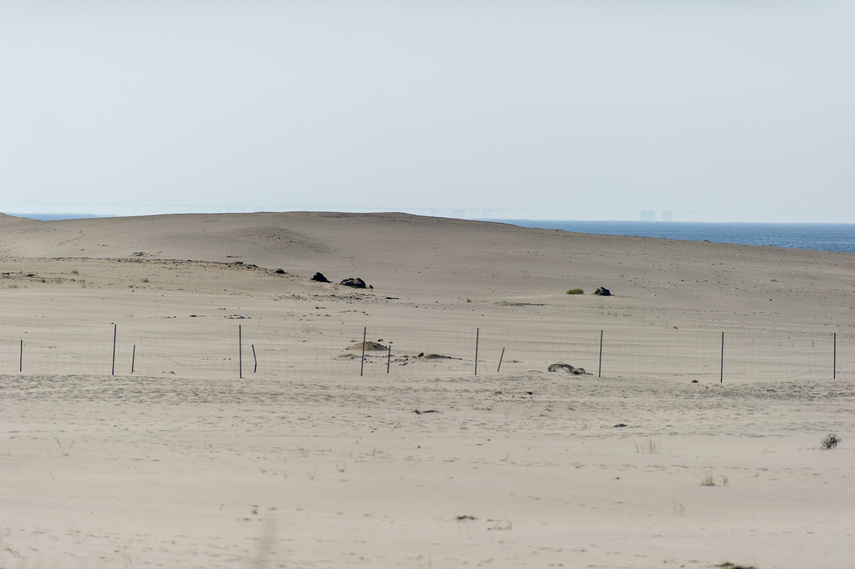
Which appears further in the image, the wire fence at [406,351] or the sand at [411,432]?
the wire fence at [406,351]

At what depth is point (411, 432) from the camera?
525 inches

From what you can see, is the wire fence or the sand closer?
the sand

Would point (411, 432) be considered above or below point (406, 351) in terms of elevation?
below

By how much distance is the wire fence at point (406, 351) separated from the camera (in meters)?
19.9

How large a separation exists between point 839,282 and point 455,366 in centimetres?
3741

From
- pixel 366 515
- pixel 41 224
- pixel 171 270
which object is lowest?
pixel 366 515

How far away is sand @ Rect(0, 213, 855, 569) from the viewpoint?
794cm

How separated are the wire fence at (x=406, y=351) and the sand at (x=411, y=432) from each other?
157 millimetres

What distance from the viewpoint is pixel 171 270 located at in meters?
42.5

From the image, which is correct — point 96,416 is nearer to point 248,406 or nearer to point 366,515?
point 248,406

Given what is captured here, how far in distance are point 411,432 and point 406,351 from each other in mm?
9963

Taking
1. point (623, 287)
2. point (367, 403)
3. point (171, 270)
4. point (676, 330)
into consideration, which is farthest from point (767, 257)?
point (367, 403)

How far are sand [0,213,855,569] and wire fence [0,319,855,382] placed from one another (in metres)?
0.16

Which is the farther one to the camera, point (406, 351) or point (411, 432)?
point (406, 351)
